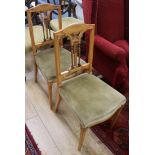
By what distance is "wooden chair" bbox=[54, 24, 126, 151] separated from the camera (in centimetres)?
129

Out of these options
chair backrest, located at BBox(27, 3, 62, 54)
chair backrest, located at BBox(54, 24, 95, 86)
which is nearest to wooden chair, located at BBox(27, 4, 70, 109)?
chair backrest, located at BBox(27, 3, 62, 54)

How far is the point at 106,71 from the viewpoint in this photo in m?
1.96

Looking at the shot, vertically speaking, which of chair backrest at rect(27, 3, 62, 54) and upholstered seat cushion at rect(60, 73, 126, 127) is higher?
chair backrest at rect(27, 3, 62, 54)

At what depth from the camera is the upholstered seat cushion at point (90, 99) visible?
50.6 inches

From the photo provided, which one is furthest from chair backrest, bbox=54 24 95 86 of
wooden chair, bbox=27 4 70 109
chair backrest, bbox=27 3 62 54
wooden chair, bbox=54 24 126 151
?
chair backrest, bbox=27 3 62 54

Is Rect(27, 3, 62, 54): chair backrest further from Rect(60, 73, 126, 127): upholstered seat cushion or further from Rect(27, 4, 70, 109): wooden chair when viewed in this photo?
Rect(60, 73, 126, 127): upholstered seat cushion

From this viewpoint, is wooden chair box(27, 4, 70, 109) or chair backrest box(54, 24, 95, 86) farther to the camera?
wooden chair box(27, 4, 70, 109)

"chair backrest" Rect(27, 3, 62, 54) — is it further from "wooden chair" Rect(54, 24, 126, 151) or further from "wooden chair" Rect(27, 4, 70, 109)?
"wooden chair" Rect(54, 24, 126, 151)

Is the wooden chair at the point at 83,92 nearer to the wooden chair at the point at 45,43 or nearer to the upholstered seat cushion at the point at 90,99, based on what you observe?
the upholstered seat cushion at the point at 90,99

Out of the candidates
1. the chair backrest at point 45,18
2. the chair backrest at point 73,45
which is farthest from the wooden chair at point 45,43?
the chair backrest at point 73,45

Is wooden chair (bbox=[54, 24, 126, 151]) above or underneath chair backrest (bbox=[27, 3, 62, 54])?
underneath
